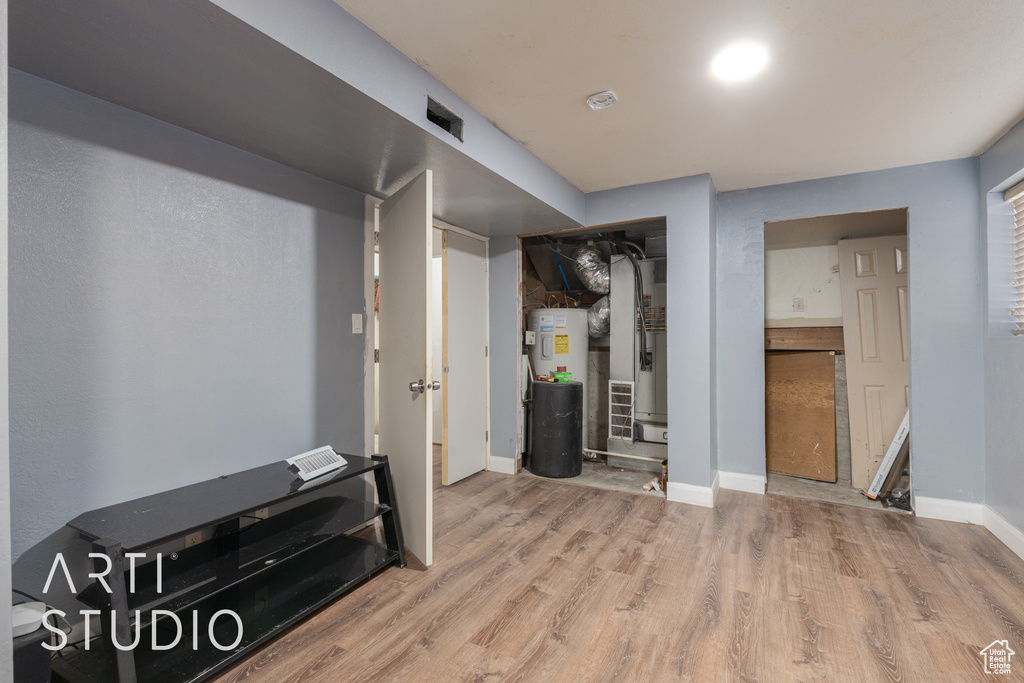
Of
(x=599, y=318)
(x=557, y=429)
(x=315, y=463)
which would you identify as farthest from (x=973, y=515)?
(x=315, y=463)

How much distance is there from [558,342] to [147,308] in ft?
10.00

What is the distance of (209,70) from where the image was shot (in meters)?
1.51

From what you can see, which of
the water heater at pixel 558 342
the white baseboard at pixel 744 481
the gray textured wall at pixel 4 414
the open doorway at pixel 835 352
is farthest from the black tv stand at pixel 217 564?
the open doorway at pixel 835 352

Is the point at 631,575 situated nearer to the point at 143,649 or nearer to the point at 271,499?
the point at 271,499

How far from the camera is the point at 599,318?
14.9 feet

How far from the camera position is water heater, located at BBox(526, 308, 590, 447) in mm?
4238

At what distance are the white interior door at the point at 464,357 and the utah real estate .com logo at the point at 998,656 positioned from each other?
9.67 feet

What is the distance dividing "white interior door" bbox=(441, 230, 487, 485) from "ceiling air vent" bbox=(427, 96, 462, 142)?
4.86ft

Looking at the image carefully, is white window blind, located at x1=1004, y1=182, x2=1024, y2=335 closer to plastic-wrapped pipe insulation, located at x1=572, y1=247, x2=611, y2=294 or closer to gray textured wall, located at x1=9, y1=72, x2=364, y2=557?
plastic-wrapped pipe insulation, located at x1=572, y1=247, x2=611, y2=294

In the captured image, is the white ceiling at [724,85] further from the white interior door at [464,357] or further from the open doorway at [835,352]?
the white interior door at [464,357]

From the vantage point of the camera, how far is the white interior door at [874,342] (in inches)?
140

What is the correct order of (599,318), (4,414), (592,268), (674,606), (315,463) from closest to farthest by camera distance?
1. (4,414)
2. (674,606)
3. (315,463)
4. (592,268)
5. (599,318)

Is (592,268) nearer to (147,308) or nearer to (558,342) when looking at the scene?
(558,342)

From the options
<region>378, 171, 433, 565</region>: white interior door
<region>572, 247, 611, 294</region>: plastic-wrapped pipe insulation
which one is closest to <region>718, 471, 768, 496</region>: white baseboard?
<region>572, 247, 611, 294</region>: plastic-wrapped pipe insulation
